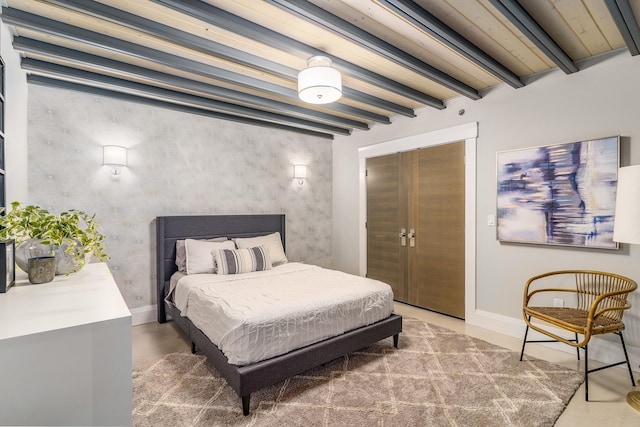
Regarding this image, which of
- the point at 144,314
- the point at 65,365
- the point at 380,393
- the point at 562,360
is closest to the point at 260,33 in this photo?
the point at 65,365

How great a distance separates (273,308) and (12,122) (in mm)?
2132

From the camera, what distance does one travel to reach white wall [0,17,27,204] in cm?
193

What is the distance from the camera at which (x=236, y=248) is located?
3.86m

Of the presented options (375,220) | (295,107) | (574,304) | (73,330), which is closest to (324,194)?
(375,220)

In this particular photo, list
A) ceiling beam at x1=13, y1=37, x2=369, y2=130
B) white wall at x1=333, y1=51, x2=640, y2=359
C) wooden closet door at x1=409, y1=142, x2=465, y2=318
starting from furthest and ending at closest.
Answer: wooden closet door at x1=409, y1=142, x2=465, y2=318 → white wall at x1=333, y1=51, x2=640, y2=359 → ceiling beam at x1=13, y1=37, x2=369, y2=130

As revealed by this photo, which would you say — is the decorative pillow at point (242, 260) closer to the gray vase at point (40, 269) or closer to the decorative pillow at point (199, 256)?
the decorative pillow at point (199, 256)

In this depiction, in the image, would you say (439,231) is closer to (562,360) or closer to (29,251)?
(562,360)

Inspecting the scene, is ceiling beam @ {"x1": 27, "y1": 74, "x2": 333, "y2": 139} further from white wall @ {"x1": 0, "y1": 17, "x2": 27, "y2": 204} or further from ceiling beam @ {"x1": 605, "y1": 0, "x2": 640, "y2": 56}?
ceiling beam @ {"x1": 605, "y1": 0, "x2": 640, "y2": 56}

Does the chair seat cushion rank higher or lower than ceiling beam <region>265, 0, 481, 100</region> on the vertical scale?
lower

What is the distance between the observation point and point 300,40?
2.40 meters

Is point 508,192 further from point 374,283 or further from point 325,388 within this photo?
point 325,388

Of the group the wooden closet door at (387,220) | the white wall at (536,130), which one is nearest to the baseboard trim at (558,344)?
the white wall at (536,130)

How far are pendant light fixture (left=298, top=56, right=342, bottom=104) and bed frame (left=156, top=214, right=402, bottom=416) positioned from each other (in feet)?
6.48

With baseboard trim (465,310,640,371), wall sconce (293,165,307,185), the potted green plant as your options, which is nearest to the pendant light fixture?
the potted green plant
